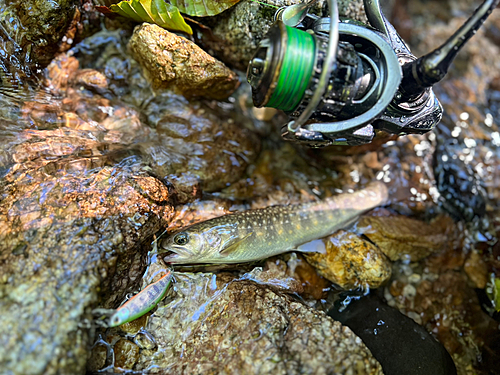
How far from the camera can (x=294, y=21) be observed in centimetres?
303

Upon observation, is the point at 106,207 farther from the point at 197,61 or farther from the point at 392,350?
the point at 392,350

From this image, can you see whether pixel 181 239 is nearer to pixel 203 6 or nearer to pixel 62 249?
pixel 62 249

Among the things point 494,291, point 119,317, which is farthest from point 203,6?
point 494,291

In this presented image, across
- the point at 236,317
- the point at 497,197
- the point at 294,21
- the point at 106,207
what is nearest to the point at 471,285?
the point at 497,197

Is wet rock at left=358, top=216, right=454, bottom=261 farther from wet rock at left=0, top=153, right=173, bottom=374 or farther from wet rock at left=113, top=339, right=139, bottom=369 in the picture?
wet rock at left=113, top=339, right=139, bottom=369

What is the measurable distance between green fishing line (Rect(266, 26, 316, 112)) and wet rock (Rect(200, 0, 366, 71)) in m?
1.27

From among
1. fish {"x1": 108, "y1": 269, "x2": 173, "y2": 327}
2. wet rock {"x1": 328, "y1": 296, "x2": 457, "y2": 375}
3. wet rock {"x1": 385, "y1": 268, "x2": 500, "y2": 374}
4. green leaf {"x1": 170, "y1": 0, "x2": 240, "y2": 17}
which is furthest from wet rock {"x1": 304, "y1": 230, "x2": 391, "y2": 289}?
green leaf {"x1": 170, "y1": 0, "x2": 240, "y2": 17}

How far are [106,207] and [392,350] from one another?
302 centimetres

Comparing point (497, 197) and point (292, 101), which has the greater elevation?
point (292, 101)

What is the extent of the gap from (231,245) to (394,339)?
1890 millimetres

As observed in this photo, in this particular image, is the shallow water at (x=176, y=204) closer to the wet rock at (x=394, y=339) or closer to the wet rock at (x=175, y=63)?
the wet rock at (x=175, y=63)

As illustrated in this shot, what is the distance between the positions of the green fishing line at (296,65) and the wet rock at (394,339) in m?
2.40

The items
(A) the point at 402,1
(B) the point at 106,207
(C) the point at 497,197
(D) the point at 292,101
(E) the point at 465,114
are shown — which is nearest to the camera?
(D) the point at 292,101

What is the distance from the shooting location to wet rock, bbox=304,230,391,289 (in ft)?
11.7
